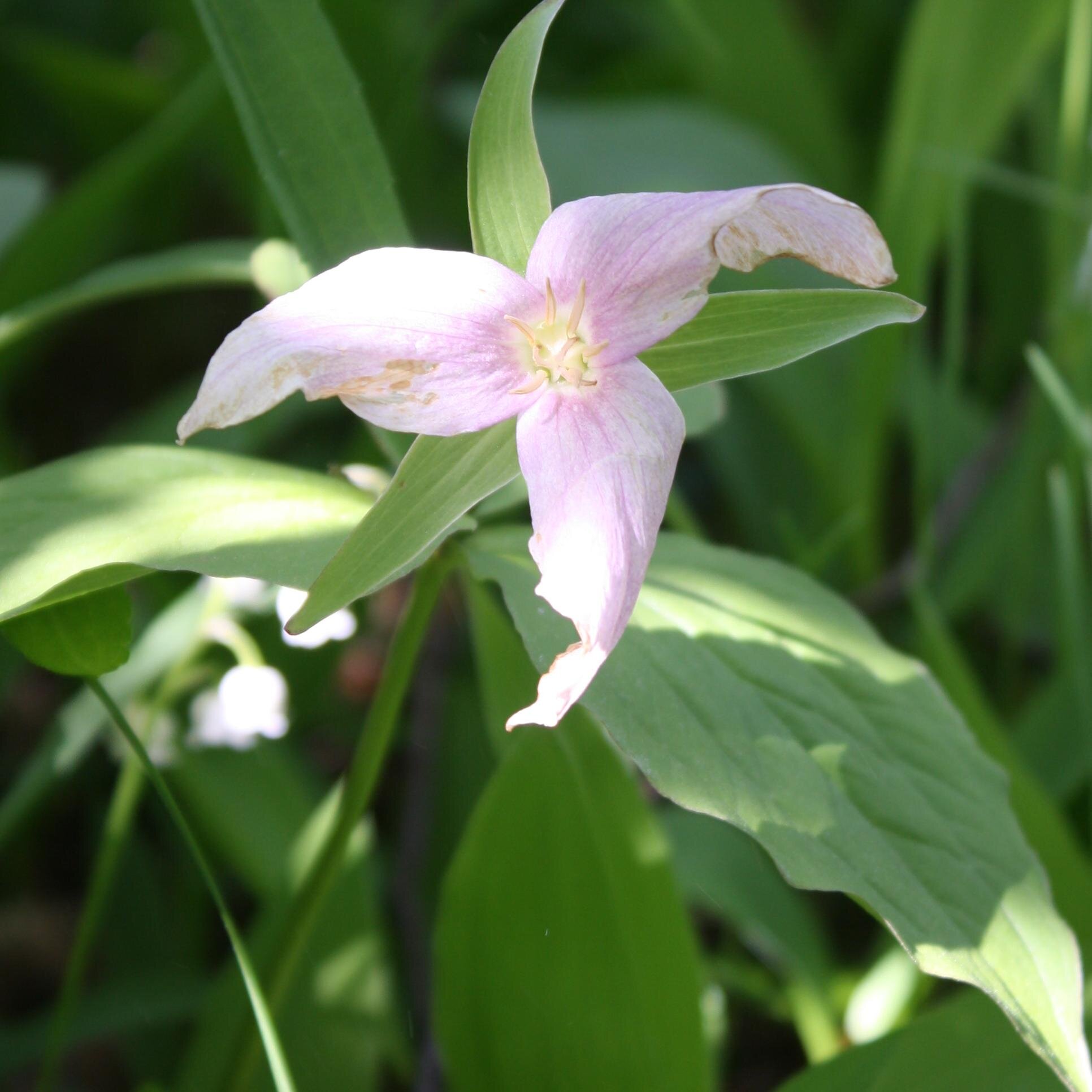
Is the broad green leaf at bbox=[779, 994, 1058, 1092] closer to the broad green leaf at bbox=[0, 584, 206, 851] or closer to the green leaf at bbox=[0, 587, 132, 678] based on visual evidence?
the green leaf at bbox=[0, 587, 132, 678]

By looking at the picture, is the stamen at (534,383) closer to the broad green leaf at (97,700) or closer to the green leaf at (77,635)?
the green leaf at (77,635)

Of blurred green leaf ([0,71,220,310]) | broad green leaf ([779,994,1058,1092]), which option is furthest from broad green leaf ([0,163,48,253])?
broad green leaf ([779,994,1058,1092])

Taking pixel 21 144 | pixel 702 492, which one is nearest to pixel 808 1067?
pixel 702 492

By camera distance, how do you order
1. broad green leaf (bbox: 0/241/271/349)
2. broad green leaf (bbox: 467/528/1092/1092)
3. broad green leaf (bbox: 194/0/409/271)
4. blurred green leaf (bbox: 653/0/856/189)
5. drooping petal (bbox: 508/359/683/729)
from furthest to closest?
blurred green leaf (bbox: 653/0/856/189) < broad green leaf (bbox: 0/241/271/349) < broad green leaf (bbox: 194/0/409/271) < broad green leaf (bbox: 467/528/1092/1092) < drooping petal (bbox: 508/359/683/729)

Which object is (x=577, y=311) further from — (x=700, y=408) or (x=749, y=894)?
(x=749, y=894)

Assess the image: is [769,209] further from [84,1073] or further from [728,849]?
[84,1073]

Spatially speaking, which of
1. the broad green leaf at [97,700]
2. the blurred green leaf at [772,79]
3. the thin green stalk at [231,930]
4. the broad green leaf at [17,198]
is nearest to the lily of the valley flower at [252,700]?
the broad green leaf at [97,700]

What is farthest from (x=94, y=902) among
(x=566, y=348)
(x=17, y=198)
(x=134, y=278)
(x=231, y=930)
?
(x=17, y=198)
